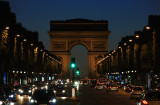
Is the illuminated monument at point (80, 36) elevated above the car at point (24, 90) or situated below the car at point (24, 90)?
above

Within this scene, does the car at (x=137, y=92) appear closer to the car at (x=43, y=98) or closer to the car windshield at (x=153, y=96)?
the car at (x=43, y=98)

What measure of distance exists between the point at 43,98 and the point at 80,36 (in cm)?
16551

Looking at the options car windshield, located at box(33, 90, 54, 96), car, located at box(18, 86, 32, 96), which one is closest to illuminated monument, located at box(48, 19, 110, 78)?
car, located at box(18, 86, 32, 96)

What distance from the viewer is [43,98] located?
1196 inches

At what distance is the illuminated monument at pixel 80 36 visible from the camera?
19225 centimetres

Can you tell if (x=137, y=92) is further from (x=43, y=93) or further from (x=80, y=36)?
(x=80, y=36)

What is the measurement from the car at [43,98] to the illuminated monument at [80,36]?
15930 cm

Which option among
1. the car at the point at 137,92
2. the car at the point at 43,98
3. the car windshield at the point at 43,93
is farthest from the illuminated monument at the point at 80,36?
the car at the point at 43,98

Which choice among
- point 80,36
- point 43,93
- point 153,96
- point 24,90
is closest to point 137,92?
point 24,90

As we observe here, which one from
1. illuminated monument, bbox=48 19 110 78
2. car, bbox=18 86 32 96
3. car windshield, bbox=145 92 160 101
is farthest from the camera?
illuminated monument, bbox=48 19 110 78

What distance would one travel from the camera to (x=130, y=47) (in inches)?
4222

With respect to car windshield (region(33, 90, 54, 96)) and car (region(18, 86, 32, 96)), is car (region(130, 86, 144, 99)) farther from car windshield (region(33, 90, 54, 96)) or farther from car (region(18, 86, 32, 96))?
car windshield (region(33, 90, 54, 96))

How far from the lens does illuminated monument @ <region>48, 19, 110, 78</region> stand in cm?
19225

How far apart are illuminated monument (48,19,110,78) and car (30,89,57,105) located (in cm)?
15930
